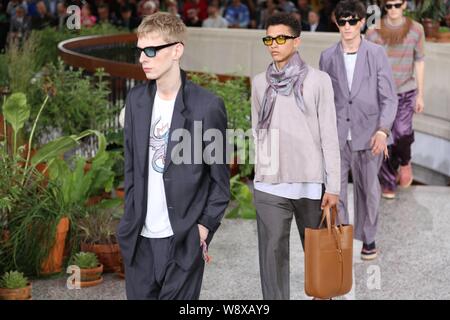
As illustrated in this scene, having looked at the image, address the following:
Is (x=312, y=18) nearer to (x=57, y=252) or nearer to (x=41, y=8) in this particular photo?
(x=41, y=8)

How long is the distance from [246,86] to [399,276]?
16.9ft

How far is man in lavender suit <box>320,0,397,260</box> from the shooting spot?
7.74m

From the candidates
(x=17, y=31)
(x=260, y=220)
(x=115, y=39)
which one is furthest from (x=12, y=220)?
(x=17, y=31)

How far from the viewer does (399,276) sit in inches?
309

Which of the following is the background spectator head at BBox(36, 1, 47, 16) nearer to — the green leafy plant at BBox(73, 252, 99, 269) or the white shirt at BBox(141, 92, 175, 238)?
the green leafy plant at BBox(73, 252, 99, 269)

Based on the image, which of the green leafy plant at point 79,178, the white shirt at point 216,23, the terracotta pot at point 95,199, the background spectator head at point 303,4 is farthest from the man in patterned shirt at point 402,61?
the white shirt at point 216,23

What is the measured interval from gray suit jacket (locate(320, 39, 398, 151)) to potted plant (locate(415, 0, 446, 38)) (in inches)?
237

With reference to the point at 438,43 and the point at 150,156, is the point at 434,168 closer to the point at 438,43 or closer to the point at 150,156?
the point at 438,43

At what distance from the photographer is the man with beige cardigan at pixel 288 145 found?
619 centimetres

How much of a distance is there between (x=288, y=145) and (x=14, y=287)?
205 cm

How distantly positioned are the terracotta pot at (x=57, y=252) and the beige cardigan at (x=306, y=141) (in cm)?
194

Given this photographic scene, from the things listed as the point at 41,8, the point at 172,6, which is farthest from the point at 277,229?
the point at 41,8

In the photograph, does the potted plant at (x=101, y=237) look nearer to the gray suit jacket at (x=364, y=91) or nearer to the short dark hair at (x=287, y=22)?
the gray suit jacket at (x=364, y=91)

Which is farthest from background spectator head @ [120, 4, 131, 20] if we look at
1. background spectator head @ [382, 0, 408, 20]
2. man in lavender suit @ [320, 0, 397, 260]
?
man in lavender suit @ [320, 0, 397, 260]
